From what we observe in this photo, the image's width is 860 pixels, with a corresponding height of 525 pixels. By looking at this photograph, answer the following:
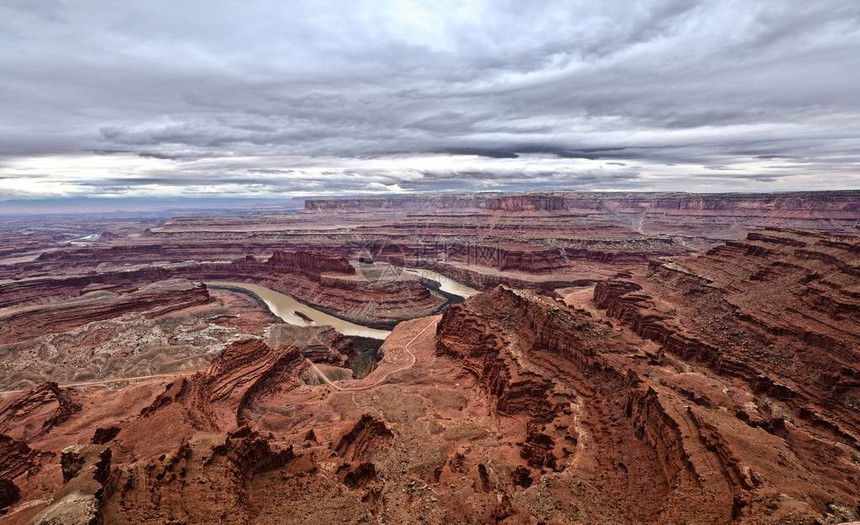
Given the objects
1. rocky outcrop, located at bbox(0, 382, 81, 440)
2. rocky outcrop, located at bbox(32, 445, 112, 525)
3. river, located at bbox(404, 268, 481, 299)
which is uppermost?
rocky outcrop, located at bbox(32, 445, 112, 525)

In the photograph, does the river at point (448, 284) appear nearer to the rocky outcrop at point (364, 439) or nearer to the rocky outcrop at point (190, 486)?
the rocky outcrop at point (364, 439)

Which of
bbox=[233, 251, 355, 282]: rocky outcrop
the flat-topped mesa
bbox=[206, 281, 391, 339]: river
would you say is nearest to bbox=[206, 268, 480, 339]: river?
bbox=[206, 281, 391, 339]: river

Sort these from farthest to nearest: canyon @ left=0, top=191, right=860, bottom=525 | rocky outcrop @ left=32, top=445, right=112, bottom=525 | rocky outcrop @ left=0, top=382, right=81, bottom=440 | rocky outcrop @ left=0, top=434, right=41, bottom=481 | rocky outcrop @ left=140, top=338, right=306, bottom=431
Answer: rocky outcrop @ left=0, top=382, right=81, bottom=440 → rocky outcrop @ left=140, top=338, right=306, bottom=431 → rocky outcrop @ left=0, top=434, right=41, bottom=481 → canyon @ left=0, top=191, right=860, bottom=525 → rocky outcrop @ left=32, top=445, right=112, bottom=525

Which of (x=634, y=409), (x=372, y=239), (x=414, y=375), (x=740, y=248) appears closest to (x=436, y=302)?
(x=414, y=375)

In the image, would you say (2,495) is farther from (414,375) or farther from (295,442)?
(414,375)

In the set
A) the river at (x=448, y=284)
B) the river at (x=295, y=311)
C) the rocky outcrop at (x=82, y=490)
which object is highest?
the rocky outcrop at (x=82, y=490)

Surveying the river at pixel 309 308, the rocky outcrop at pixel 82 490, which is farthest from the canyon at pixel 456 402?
the river at pixel 309 308

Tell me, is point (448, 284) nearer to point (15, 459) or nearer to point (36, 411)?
point (36, 411)

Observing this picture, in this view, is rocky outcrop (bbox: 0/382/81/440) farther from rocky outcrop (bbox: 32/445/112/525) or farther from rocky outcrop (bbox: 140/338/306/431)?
rocky outcrop (bbox: 32/445/112/525)

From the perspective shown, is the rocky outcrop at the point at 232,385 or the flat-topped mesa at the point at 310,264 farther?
the flat-topped mesa at the point at 310,264

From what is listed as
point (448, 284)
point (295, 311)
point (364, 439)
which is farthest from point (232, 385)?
point (448, 284)
